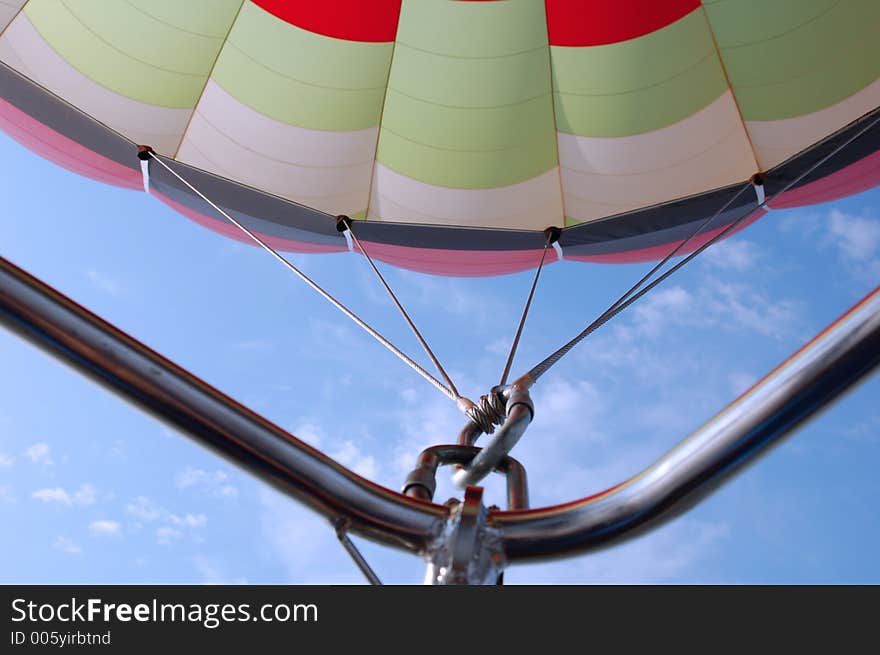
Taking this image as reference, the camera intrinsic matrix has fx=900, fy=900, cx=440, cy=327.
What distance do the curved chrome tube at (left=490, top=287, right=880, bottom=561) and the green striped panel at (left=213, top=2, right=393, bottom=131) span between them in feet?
11.2

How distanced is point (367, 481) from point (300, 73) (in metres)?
3.39

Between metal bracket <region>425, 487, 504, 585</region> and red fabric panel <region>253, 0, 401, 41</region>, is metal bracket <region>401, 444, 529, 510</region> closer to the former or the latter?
metal bracket <region>425, 487, 504, 585</region>

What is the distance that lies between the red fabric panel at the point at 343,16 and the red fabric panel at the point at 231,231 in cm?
104

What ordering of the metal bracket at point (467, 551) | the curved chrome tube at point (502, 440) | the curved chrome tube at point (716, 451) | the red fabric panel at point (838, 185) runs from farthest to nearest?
the red fabric panel at point (838, 185), the curved chrome tube at point (502, 440), the metal bracket at point (467, 551), the curved chrome tube at point (716, 451)

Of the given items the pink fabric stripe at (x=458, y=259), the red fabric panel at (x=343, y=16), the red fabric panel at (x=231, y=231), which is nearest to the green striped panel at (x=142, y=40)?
the red fabric panel at (x=343, y=16)

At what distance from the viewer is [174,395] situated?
91cm

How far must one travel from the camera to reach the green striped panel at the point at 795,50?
12.6 ft

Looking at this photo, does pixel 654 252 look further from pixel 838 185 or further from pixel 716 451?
pixel 716 451

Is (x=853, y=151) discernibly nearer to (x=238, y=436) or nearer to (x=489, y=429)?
(x=489, y=429)

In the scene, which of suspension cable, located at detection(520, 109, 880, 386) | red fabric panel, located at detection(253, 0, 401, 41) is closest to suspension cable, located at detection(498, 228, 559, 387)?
suspension cable, located at detection(520, 109, 880, 386)

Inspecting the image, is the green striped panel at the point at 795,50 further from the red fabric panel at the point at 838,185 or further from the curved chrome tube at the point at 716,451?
the curved chrome tube at the point at 716,451

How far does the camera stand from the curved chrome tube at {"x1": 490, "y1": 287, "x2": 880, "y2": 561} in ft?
2.65
